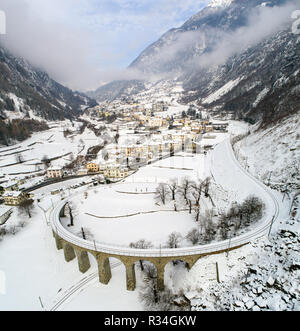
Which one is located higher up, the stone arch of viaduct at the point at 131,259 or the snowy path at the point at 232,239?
the snowy path at the point at 232,239

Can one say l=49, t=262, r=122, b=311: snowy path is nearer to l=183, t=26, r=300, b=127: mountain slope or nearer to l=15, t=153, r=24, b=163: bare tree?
l=183, t=26, r=300, b=127: mountain slope

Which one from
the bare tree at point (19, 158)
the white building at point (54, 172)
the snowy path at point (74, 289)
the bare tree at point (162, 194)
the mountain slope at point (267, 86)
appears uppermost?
the mountain slope at point (267, 86)

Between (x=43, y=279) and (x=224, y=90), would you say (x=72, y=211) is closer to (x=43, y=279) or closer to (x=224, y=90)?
(x=43, y=279)

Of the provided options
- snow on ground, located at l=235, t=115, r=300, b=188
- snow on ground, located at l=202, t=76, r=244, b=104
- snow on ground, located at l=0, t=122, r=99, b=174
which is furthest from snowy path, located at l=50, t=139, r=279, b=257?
snow on ground, located at l=202, t=76, r=244, b=104

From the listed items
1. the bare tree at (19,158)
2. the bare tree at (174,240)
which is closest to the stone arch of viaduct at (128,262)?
the bare tree at (174,240)

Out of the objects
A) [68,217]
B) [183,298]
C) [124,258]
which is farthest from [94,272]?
[68,217]

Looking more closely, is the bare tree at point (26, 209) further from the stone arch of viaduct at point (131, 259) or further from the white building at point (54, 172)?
the white building at point (54, 172)

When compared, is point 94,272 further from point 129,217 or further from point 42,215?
point 42,215

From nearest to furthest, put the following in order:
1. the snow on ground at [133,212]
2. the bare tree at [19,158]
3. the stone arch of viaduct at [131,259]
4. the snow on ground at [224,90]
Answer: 1. the stone arch of viaduct at [131,259]
2. the snow on ground at [133,212]
3. the bare tree at [19,158]
4. the snow on ground at [224,90]

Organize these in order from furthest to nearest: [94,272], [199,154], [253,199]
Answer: [199,154]
[253,199]
[94,272]

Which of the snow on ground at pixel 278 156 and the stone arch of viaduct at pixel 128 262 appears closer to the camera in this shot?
the stone arch of viaduct at pixel 128 262

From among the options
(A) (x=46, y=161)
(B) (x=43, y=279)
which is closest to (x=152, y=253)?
(B) (x=43, y=279)
